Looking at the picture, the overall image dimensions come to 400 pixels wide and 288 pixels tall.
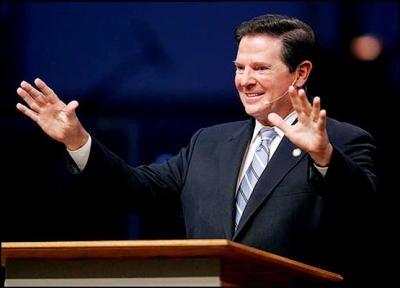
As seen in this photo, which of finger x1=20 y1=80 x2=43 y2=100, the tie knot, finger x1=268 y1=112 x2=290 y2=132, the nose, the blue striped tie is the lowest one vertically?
the blue striped tie

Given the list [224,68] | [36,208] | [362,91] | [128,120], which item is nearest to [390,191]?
[362,91]

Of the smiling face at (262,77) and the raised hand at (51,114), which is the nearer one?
the raised hand at (51,114)

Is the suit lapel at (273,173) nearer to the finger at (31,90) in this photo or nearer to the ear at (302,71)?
the ear at (302,71)

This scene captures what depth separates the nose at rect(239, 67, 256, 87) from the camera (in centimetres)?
236

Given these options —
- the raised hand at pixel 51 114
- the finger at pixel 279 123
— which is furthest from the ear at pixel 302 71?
the raised hand at pixel 51 114

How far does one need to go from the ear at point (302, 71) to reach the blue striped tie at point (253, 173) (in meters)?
0.19

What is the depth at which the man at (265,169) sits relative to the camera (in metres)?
2.03

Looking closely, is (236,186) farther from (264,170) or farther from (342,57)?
(342,57)

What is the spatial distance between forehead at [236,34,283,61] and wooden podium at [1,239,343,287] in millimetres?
771

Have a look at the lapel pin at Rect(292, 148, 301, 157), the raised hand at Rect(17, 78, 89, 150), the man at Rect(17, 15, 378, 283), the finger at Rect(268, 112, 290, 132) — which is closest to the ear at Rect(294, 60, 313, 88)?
the man at Rect(17, 15, 378, 283)

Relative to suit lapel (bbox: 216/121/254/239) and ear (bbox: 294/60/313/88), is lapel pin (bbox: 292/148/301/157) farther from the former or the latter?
ear (bbox: 294/60/313/88)

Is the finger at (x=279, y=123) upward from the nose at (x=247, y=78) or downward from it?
downward

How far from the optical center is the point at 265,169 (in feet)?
7.36

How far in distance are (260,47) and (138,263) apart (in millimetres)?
909
